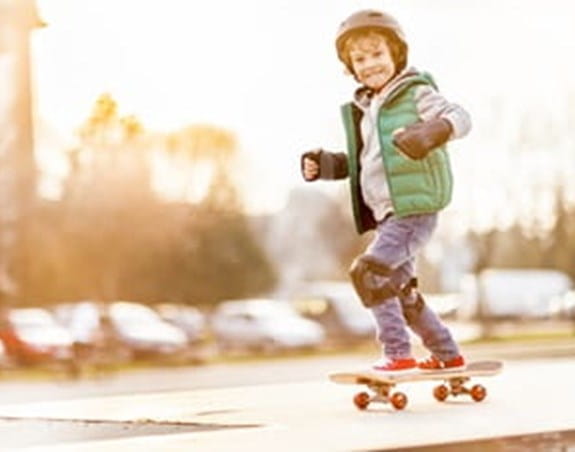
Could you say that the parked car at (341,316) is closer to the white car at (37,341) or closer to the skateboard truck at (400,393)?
the white car at (37,341)

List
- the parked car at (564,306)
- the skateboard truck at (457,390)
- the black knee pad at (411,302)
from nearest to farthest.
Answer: the black knee pad at (411,302), the skateboard truck at (457,390), the parked car at (564,306)

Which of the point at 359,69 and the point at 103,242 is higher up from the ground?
the point at 359,69

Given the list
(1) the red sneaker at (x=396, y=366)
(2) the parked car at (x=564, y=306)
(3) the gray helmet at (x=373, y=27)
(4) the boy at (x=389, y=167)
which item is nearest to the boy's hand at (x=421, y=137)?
(4) the boy at (x=389, y=167)

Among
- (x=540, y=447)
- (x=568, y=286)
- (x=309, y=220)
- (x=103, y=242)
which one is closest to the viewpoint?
(x=540, y=447)

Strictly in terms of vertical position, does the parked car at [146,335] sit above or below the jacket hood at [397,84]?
below

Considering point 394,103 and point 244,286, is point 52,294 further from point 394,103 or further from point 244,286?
point 394,103

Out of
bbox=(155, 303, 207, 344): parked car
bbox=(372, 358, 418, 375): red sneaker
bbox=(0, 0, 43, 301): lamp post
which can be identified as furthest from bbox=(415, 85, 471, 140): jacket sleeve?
bbox=(155, 303, 207, 344): parked car

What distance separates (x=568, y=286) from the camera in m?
27.3

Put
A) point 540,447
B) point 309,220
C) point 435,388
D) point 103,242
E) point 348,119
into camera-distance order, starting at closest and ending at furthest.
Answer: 1. point 540,447
2. point 348,119
3. point 435,388
4. point 103,242
5. point 309,220

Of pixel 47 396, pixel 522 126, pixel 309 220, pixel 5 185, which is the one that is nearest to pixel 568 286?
pixel 309 220

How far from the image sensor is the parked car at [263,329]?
16828 millimetres

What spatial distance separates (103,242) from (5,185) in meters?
2.23

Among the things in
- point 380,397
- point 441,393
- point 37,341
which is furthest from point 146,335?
point 380,397

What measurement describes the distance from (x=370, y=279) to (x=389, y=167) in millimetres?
285
